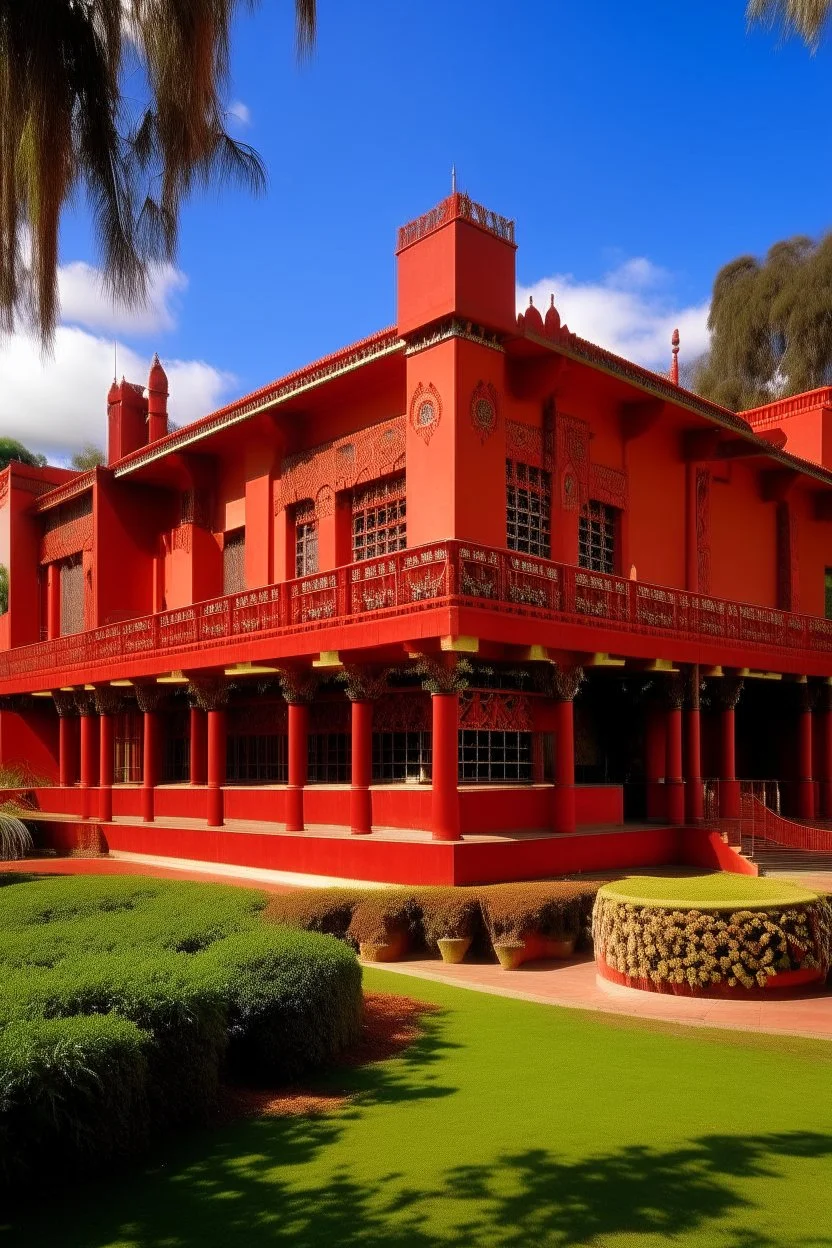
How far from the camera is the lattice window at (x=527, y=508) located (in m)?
16.6

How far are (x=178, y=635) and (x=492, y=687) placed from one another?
21.0 feet

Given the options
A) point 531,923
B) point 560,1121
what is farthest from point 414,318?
point 560,1121

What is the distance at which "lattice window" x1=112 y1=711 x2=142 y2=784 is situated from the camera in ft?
82.2

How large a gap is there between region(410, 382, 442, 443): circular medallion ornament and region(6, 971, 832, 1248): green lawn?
1001 centimetres

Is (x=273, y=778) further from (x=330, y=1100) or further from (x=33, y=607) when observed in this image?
(x=330, y=1100)

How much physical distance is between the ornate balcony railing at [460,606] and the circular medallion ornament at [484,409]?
2.31 metres

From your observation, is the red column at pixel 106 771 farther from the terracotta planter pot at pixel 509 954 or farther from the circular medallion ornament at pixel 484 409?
the terracotta planter pot at pixel 509 954

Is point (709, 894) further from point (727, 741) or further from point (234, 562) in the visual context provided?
point (234, 562)

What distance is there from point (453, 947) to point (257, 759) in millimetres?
10645

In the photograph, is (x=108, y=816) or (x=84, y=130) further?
(x=108, y=816)

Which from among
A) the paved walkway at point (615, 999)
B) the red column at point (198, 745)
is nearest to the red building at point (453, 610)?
the red column at point (198, 745)

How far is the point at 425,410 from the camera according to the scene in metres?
15.4

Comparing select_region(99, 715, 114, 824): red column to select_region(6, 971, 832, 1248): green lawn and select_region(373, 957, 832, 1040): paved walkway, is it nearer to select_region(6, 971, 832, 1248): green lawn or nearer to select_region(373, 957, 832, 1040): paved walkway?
select_region(373, 957, 832, 1040): paved walkway

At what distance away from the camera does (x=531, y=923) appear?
11.0 metres
